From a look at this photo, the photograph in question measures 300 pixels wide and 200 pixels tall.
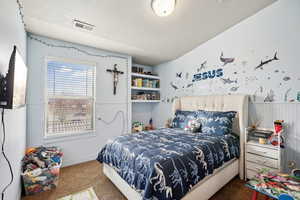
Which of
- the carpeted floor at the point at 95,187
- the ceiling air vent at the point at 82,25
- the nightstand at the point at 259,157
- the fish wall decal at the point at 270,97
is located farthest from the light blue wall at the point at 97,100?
the fish wall decal at the point at 270,97

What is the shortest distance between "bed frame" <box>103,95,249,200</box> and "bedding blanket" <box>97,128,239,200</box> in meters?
0.13

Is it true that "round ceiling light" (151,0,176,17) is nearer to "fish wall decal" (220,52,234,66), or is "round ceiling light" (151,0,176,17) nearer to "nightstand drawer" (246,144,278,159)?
"fish wall decal" (220,52,234,66)

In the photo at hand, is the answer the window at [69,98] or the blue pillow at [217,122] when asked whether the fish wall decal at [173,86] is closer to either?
the blue pillow at [217,122]

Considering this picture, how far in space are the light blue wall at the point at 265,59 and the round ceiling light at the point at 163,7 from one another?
1425mm

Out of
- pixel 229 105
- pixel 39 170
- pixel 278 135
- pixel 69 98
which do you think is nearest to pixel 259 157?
pixel 278 135

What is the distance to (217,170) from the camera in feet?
5.78

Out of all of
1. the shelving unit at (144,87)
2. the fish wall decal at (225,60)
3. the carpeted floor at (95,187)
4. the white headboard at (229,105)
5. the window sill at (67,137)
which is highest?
the fish wall decal at (225,60)

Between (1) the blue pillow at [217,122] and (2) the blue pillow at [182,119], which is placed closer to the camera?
(1) the blue pillow at [217,122]

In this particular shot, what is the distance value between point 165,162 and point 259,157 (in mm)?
1665

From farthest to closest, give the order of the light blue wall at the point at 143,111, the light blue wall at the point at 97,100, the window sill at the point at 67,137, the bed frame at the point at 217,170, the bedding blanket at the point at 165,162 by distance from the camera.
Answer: the light blue wall at the point at 143,111, the window sill at the point at 67,137, the light blue wall at the point at 97,100, the bed frame at the point at 217,170, the bedding blanket at the point at 165,162

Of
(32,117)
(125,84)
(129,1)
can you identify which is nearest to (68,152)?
(32,117)

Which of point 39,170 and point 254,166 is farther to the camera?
point 254,166

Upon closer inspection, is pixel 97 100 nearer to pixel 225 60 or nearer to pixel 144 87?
pixel 144 87

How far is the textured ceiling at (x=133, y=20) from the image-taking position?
1.75 meters
